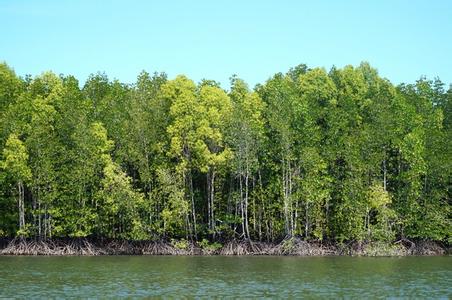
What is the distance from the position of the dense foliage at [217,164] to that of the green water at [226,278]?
27.1 ft

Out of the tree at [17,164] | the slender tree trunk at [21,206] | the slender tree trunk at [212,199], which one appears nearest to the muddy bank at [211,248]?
the slender tree trunk at [21,206]

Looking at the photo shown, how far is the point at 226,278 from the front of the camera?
3619cm

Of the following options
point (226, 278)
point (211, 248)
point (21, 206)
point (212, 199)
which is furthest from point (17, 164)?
point (226, 278)

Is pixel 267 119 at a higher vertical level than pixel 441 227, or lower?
higher

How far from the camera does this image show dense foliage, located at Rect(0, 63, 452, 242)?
187 feet

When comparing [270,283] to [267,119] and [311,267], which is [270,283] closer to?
[311,267]

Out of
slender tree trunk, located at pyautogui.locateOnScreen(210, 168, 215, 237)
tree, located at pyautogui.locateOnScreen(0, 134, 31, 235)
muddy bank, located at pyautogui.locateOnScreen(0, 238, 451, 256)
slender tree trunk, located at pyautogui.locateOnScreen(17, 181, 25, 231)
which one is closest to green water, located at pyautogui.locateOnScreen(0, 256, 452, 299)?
muddy bank, located at pyautogui.locateOnScreen(0, 238, 451, 256)

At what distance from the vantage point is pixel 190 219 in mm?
61688

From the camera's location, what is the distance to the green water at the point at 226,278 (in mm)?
30014

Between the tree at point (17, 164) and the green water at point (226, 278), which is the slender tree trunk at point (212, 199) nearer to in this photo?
the green water at point (226, 278)

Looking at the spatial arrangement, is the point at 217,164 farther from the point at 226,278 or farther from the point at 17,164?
the point at 226,278

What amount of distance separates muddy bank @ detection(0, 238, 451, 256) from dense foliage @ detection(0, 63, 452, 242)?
96cm

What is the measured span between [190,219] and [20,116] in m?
18.4

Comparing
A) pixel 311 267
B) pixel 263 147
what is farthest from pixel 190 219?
pixel 311 267
